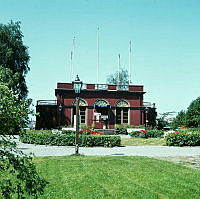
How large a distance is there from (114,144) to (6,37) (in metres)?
22.3

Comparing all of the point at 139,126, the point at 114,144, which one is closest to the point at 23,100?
the point at 114,144

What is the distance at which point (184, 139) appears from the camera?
17.4 m

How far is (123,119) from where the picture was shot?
3453 cm

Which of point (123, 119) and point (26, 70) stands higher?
point (26, 70)

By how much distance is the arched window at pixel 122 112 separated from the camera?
34.5 meters

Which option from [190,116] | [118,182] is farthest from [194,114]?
[118,182]

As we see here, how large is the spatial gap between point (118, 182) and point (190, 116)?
32987 mm

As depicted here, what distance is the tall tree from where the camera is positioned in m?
31.8

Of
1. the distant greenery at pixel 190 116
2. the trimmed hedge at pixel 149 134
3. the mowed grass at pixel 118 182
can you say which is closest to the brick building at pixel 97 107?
the distant greenery at pixel 190 116

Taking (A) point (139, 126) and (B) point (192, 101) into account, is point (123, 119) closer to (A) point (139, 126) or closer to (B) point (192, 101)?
(A) point (139, 126)

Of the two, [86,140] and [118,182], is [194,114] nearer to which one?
[86,140]

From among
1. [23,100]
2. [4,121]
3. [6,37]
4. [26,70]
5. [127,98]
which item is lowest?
[4,121]

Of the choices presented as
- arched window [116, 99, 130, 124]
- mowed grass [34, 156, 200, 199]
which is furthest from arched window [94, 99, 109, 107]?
mowed grass [34, 156, 200, 199]

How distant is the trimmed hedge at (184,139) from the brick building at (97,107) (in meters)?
16.2
